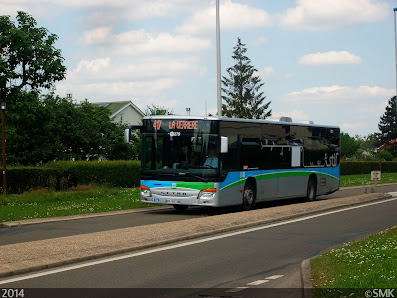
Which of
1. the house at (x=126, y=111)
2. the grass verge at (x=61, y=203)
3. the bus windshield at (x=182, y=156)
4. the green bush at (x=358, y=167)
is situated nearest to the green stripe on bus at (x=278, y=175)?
the bus windshield at (x=182, y=156)

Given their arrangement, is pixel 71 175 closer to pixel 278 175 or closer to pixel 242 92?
pixel 278 175

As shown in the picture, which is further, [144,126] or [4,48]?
[4,48]

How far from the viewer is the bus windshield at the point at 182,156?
62.8ft

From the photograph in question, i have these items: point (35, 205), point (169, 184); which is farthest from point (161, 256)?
point (35, 205)

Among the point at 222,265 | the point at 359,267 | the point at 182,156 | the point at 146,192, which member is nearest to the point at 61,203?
the point at 146,192

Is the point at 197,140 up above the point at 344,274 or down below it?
above

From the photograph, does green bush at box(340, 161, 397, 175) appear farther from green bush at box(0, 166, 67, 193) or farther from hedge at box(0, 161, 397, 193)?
green bush at box(0, 166, 67, 193)

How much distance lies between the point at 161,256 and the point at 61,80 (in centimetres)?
2567

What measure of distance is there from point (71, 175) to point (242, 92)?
56.1 meters

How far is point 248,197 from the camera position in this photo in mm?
20828

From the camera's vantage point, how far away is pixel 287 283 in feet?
28.3

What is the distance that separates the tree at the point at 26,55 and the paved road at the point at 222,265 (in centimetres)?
2207

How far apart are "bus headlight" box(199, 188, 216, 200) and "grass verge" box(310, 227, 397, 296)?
7.65 metres

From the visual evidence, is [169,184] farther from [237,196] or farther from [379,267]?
[379,267]
